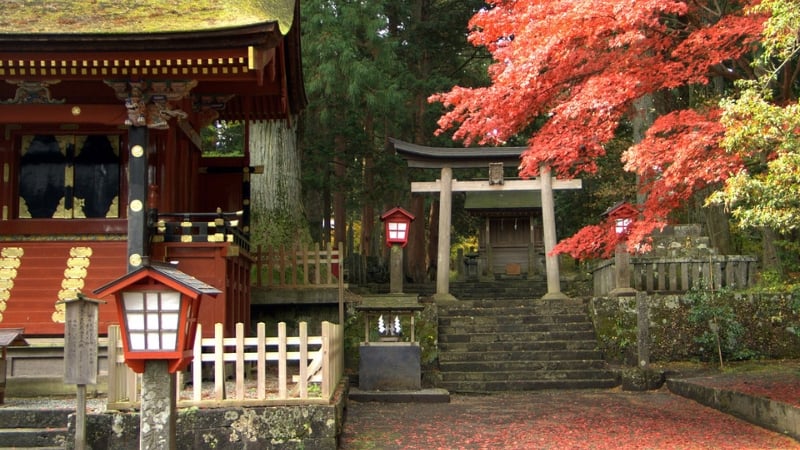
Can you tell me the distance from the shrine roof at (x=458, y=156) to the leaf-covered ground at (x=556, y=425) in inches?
222

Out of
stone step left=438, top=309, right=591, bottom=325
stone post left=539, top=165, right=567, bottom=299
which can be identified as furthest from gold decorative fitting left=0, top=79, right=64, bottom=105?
stone post left=539, top=165, right=567, bottom=299

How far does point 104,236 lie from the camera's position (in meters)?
10.5

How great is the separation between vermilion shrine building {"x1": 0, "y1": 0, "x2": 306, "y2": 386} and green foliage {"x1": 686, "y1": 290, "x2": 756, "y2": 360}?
26.9 feet

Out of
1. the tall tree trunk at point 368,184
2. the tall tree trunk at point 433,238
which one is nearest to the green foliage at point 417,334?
the tall tree trunk at point 368,184

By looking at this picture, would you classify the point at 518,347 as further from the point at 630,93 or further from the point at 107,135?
the point at 107,135

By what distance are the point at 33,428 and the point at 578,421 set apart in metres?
6.50

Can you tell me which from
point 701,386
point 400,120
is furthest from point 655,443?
point 400,120

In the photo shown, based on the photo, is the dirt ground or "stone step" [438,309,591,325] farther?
"stone step" [438,309,591,325]

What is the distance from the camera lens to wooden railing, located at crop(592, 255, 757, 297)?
579 inches

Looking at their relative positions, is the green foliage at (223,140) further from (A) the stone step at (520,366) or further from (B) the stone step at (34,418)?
(B) the stone step at (34,418)

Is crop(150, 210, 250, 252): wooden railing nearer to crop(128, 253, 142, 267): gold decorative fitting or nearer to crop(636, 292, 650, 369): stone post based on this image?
crop(128, 253, 142, 267): gold decorative fitting

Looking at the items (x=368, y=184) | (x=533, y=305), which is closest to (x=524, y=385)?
(x=533, y=305)

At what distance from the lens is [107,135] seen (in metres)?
10.8

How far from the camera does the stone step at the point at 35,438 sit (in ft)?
26.1
